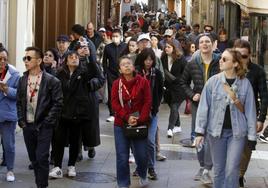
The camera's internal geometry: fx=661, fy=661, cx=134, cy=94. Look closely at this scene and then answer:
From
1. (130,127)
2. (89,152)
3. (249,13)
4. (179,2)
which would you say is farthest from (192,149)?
(179,2)

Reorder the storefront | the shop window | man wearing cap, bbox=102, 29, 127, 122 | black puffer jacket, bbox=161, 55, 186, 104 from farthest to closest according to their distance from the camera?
the shop window → the storefront → man wearing cap, bbox=102, 29, 127, 122 → black puffer jacket, bbox=161, 55, 186, 104

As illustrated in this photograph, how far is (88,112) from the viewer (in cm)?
898

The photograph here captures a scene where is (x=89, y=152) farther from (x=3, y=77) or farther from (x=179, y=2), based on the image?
(x=179, y=2)

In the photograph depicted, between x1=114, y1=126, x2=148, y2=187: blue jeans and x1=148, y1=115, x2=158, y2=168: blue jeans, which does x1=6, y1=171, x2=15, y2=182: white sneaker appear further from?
x1=148, y1=115, x2=158, y2=168: blue jeans

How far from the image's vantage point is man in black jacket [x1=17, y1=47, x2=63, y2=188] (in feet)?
25.1

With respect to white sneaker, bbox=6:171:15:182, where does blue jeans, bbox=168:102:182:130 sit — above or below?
above

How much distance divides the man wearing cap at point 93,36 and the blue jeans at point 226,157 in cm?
807

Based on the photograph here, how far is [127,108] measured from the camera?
7.89 metres

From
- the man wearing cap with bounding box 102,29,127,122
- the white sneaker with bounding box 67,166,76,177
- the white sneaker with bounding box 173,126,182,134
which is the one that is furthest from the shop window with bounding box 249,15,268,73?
the white sneaker with bounding box 67,166,76,177

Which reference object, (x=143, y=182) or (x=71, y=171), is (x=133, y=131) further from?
(x=71, y=171)

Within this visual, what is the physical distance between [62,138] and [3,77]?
3.70 ft

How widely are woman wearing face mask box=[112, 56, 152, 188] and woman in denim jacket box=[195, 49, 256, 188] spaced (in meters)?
1.13

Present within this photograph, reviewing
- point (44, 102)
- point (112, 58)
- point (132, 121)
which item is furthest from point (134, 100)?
point (112, 58)

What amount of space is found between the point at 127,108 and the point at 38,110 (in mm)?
1052
